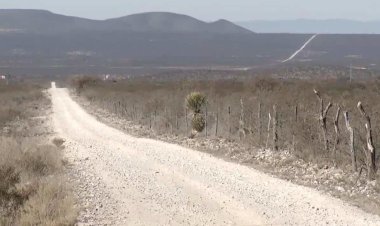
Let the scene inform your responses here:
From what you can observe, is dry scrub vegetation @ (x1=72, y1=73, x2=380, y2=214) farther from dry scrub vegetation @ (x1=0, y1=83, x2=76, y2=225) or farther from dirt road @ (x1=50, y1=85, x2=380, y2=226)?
dry scrub vegetation @ (x1=0, y1=83, x2=76, y2=225)

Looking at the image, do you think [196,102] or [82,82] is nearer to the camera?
[196,102]

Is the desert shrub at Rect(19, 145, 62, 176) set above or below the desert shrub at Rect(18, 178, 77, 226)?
below

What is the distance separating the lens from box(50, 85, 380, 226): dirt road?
11.3 m

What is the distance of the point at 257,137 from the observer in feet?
70.9

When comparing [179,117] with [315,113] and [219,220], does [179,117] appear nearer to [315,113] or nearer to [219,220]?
[315,113]

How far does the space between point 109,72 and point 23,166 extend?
15522 centimetres

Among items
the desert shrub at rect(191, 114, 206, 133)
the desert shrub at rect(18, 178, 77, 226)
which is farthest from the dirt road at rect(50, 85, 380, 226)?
the desert shrub at rect(191, 114, 206, 133)

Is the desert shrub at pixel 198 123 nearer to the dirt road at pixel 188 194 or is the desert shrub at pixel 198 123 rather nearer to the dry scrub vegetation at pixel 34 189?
the dirt road at pixel 188 194

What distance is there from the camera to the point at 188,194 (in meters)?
13.4

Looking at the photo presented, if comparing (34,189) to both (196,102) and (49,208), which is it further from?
(196,102)

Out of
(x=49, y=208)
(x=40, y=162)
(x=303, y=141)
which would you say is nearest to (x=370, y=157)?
(x=303, y=141)

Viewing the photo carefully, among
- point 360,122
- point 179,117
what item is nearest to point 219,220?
point 360,122

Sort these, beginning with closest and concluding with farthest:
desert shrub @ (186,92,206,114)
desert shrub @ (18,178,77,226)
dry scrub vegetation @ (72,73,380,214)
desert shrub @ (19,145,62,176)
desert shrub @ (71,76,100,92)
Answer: desert shrub @ (18,178,77,226) → dry scrub vegetation @ (72,73,380,214) → desert shrub @ (19,145,62,176) → desert shrub @ (186,92,206,114) → desert shrub @ (71,76,100,92)

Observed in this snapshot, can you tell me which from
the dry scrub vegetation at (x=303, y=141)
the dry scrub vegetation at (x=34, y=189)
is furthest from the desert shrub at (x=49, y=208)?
the dry scrub vegetation at (x=303, y=141)
